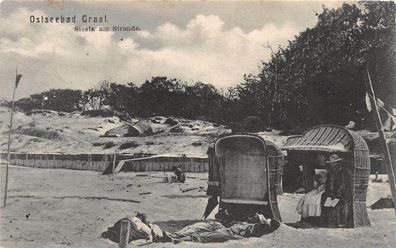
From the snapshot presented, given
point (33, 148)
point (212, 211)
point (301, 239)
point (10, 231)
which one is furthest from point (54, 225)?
point (301, 239)

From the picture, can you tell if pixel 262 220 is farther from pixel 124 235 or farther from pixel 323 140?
pixel 124 235

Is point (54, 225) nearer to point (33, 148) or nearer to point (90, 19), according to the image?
Answer: point (33, 148)

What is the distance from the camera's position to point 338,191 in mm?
6461

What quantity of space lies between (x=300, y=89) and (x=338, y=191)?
1567mm

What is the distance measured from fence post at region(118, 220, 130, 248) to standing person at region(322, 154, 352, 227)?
2448mm

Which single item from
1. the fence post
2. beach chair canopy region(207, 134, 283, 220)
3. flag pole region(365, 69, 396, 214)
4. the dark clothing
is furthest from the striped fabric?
the fence post

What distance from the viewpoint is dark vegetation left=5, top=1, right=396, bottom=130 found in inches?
268

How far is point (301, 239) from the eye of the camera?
6.16m

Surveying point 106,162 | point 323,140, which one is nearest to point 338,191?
point 323,140

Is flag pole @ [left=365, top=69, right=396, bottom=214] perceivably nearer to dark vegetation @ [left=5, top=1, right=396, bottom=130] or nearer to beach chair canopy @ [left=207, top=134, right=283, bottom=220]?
dark vegetation @ [left=5, top=1, right=396, bottom=130]

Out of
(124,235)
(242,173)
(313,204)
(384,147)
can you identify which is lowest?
(124,235)

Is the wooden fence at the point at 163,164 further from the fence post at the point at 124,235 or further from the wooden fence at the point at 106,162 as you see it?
the fence post at the point at 124,235

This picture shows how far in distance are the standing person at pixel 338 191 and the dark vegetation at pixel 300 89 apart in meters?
0.68

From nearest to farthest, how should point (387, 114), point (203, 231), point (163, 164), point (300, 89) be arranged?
1. point (203, 231)
2. point (387, 114)
3. point (163, 164)
4. point (300, 89)
